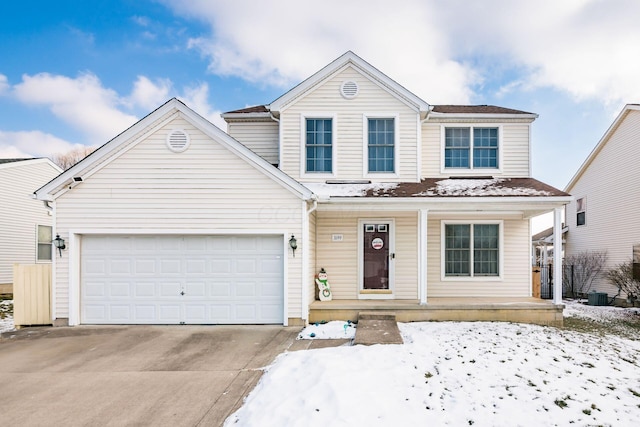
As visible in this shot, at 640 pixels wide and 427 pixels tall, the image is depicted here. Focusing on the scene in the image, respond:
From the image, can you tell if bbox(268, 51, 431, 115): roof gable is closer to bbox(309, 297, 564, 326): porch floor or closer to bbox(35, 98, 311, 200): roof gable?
bbox(35, 98, 311, 200): roof gable

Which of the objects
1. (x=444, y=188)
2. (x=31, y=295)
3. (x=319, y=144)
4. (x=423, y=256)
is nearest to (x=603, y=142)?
(x=444, y=188)

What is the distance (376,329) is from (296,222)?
3.05 metres

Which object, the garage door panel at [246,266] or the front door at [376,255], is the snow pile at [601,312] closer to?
the front door at [376,255]

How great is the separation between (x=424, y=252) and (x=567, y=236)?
13029 mm

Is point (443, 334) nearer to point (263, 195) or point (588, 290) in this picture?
point (263, 195)

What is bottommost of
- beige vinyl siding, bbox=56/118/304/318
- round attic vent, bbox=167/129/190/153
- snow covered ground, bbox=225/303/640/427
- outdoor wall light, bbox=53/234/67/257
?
snow covered ground, bbox=225/303/640/427

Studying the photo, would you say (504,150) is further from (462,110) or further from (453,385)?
(453,385)

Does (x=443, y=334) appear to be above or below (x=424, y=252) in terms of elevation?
below

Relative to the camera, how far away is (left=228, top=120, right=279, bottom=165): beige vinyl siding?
12188mm

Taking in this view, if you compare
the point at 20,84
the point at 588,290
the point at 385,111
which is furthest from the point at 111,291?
the point at 20,84

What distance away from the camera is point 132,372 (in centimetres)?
612

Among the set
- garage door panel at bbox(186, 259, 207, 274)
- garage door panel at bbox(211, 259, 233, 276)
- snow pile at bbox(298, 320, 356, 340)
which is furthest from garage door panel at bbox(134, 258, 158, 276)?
snow pile at bbox(298, 320, 356, 340)

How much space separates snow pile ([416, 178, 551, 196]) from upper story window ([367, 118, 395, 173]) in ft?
5.28

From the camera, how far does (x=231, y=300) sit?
30.9 ft
